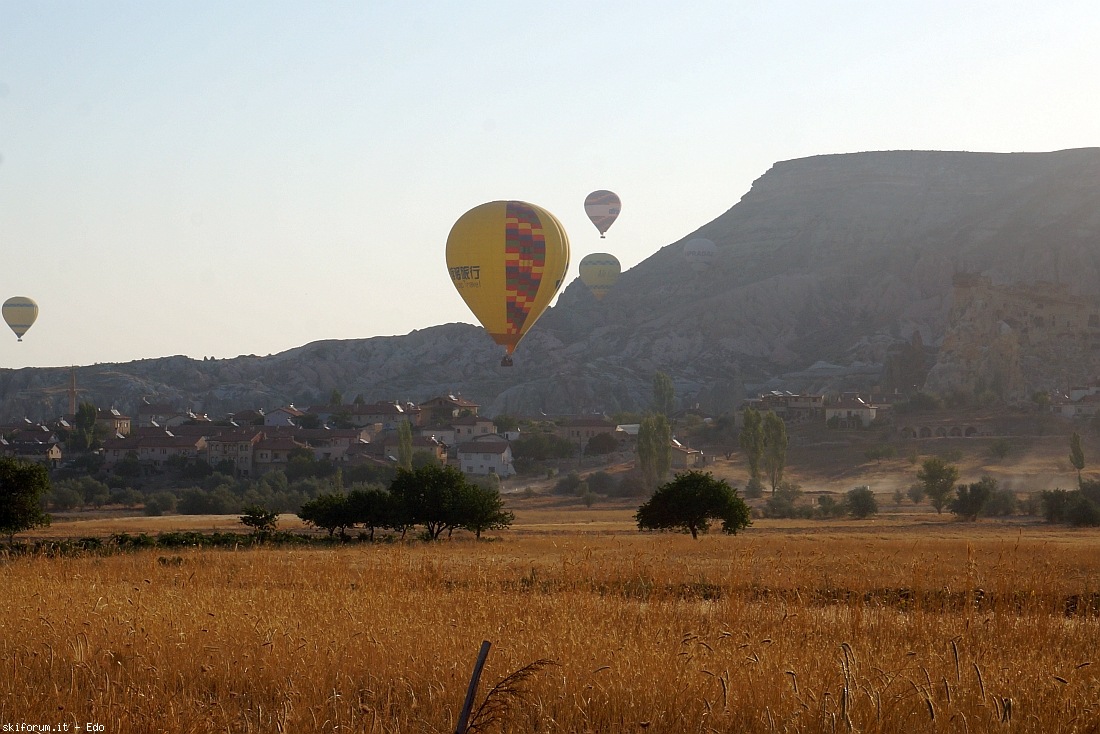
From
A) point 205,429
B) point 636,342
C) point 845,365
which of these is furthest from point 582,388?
point 205,429

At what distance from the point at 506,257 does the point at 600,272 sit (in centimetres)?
9322

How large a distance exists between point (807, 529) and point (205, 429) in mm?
66895

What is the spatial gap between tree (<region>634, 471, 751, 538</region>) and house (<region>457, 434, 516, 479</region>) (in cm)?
4628

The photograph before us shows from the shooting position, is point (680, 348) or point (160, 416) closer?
point (160, 416)

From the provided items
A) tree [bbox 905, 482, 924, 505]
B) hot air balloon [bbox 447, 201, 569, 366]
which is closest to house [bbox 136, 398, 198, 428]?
tree [bbox 905, 482, 924, 505]

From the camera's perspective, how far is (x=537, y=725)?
6836 millimetres

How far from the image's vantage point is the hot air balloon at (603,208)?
11975 centimetres

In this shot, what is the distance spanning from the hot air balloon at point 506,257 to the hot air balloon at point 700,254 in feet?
498

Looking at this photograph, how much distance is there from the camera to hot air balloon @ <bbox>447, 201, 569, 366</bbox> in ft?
149

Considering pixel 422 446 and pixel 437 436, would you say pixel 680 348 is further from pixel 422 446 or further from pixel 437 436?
pixel 422 446

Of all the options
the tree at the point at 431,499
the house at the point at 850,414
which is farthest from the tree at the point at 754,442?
the tree at the point at 431,499

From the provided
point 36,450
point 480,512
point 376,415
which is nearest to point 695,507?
point 480,512

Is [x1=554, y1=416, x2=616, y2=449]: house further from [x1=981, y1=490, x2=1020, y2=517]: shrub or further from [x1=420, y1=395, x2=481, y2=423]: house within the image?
[x1=981, y1=490, x2=1020, y2=517]: shrub

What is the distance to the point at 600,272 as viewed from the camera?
138m
